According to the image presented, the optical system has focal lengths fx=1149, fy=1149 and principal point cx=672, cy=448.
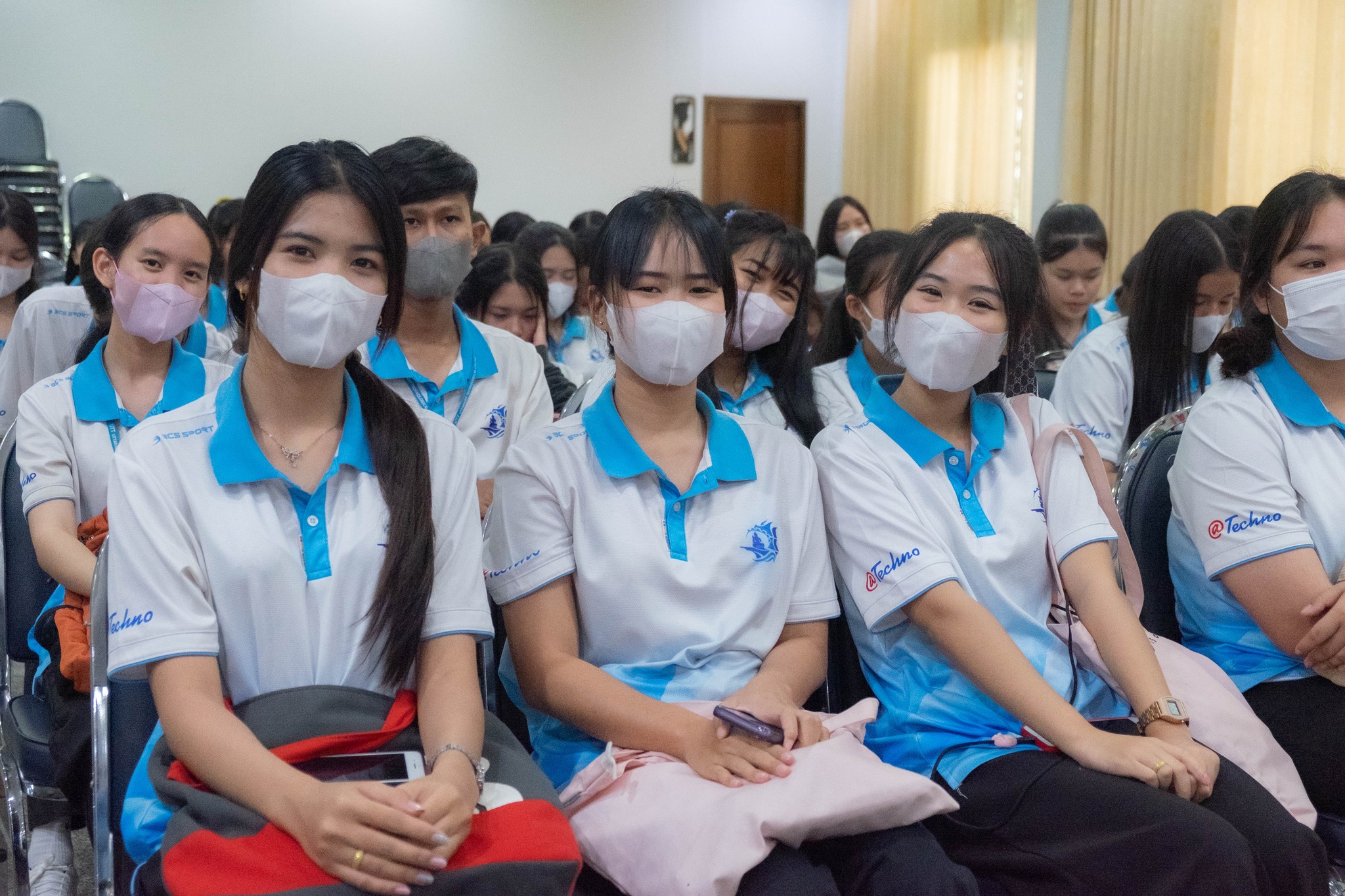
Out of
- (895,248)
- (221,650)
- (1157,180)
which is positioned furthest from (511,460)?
(1157,180)

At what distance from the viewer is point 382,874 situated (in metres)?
1.20

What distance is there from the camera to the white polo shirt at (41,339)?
10.7ft

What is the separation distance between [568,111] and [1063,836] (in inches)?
350

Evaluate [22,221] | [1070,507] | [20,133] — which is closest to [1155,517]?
[1070,507]

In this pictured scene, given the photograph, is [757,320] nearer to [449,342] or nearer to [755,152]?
[449,342]

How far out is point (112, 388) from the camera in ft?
7.46

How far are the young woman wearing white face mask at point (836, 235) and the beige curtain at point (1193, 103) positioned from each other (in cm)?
158

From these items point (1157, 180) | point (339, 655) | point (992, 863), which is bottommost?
point (992, 863)

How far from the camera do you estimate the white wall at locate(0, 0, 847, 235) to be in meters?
8.50

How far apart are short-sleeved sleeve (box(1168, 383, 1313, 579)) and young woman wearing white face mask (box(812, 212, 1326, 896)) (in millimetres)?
195

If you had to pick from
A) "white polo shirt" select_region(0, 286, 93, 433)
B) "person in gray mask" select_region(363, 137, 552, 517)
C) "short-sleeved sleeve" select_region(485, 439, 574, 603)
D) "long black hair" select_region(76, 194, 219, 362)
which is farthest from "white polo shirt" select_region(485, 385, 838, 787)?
"white polo shirt" select_region(0, 286, 93, 433)

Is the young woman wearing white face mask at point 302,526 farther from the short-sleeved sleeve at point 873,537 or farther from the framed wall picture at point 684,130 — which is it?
the framed wall picture at point 684,130

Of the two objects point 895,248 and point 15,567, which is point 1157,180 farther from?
point 15,567

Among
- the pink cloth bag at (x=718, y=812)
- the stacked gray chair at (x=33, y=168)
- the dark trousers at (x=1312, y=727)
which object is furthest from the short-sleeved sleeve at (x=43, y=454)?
the stacked gray chair at (x=33, y=168)
